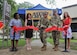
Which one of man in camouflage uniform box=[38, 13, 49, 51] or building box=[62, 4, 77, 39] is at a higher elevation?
building box=[62, 4, 77, 39]

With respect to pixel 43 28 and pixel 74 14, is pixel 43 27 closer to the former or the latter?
pixel 43 28

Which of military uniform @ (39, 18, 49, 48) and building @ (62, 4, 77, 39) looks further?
building @ (62, 4, 77, 39)

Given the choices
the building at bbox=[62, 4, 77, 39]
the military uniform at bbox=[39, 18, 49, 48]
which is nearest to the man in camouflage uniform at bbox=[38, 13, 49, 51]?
the military uniform at bbox=[39, 18, 49, 48]

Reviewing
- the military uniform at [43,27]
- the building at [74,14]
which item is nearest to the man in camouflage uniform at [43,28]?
the military uniform at [43,27]

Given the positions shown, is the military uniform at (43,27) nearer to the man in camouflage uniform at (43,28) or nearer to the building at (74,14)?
the man in camouflage uniform at (43,28)

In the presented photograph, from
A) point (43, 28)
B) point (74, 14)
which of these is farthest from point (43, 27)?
point (74, 14)

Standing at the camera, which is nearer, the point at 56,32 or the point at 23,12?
the point at 56,32

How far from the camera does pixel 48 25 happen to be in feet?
44.9

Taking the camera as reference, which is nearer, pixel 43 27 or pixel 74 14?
pixel 43 27

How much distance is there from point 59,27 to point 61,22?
1.92 ft

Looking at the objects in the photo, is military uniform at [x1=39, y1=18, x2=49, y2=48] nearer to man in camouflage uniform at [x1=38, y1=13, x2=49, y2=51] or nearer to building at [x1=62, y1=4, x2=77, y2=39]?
man in camouflage uniform at [x1=38, y1=13, x2=49, y2=51]

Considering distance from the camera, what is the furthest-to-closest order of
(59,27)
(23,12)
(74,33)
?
(74,33) < (23,12) < (59,27)

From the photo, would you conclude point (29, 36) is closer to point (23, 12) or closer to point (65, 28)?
point (65, 28)

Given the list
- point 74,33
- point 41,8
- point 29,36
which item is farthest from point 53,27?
point 74,33
